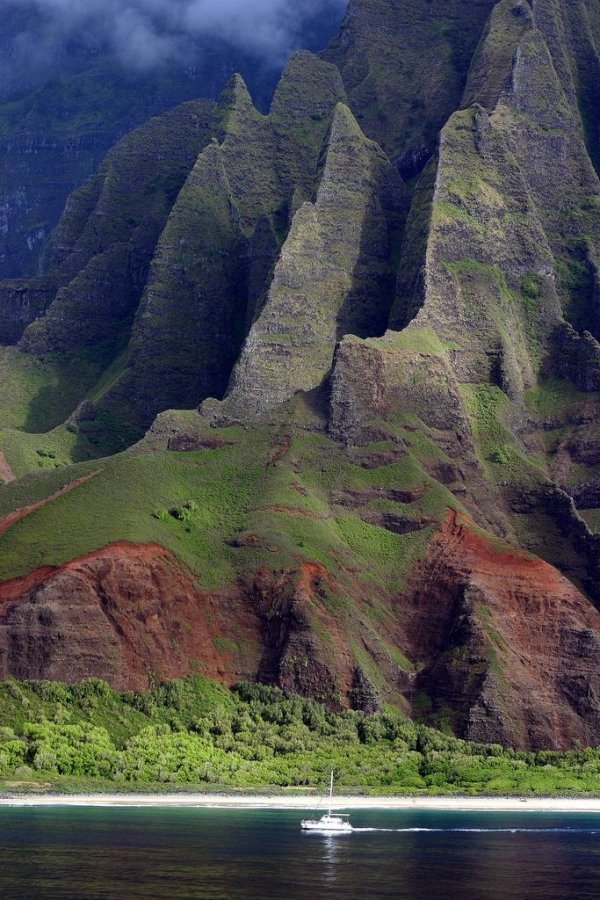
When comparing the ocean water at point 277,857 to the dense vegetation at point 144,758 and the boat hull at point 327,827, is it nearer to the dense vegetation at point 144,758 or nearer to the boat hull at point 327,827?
the boat hull at point 327,827

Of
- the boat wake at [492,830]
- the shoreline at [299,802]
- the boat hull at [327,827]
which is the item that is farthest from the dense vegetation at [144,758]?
the boat hull at [327,827]

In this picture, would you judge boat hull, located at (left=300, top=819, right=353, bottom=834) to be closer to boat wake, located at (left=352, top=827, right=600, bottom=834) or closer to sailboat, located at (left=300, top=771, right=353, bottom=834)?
sailboat, located at (left=300, top=771, right=353, bottom=834)

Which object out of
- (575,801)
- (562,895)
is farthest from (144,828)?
(575,801)

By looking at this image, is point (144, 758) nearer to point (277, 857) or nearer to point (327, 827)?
point (327, 827)

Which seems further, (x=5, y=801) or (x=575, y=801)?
(x=575, y=801)

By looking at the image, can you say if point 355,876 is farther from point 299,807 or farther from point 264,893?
point 299,807

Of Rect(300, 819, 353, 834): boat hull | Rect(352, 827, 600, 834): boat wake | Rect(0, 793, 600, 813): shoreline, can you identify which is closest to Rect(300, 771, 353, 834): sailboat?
Rect(300, 819, 353, 834): boat hull
